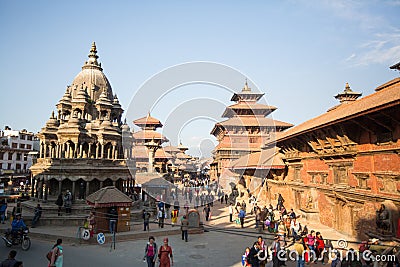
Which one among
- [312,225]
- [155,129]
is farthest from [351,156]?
[155,129]

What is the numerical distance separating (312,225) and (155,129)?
129ft

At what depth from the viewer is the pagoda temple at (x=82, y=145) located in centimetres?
1880

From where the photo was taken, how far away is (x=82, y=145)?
20.9 m

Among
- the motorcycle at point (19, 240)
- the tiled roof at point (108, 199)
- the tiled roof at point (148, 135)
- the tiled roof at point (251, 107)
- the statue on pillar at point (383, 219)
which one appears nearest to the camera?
the statue on pillar at point (383, 219)

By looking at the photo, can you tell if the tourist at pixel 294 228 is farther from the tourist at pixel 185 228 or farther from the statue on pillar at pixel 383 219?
the tourist at pixel 185 228

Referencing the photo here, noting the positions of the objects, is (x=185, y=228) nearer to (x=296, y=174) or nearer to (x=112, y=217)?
(x=112, y=217)

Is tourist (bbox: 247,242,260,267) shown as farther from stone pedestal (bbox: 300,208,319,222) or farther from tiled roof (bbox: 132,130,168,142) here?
tiled roof (bbox: 132,130,168,142)

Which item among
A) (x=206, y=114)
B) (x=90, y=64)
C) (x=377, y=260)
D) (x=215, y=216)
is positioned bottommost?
(x=215, y=216)

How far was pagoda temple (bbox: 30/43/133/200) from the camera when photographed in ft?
61.7

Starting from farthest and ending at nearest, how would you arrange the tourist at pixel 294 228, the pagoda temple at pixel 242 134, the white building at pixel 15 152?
the white building at pixel 15 152, the pagoda temple at pixel 242 134, the tourist at pixel 294 228

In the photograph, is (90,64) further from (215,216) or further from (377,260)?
(377,260)

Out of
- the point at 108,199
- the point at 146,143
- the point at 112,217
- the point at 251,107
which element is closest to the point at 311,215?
the point at 112,217

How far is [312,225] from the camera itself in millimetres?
13602

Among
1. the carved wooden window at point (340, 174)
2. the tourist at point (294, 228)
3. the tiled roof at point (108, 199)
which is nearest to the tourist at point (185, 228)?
the tiled roof at point (108, 199)
